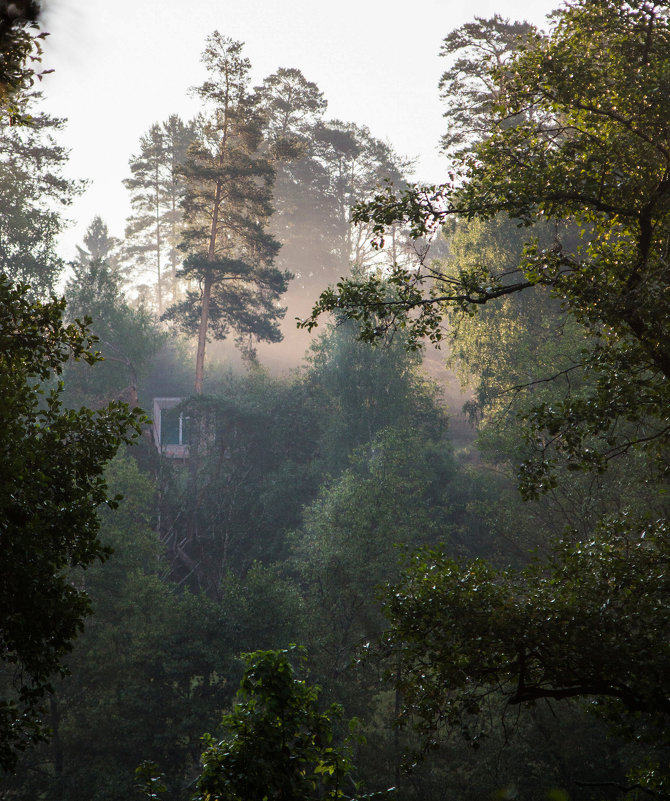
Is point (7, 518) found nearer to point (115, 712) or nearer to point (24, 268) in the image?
point (115, 712)

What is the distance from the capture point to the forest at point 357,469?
6723mm

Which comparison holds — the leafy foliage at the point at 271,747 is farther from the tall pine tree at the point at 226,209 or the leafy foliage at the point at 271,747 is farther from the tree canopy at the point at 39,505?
the tall pine tree at the point at 226,209

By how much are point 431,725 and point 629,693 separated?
1965 mm

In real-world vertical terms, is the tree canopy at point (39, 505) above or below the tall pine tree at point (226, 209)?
below

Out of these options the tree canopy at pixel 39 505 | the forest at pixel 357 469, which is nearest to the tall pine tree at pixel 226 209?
the forest at pixel 357 469

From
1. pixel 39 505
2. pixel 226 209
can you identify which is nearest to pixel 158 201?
pixel 226 209

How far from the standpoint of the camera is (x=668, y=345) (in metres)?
7.36

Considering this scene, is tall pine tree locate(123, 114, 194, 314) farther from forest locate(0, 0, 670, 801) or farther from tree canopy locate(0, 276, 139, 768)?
tree canopy locate(0, 276, 139, 768)

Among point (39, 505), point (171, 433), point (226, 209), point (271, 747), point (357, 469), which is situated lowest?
point (271, 747)

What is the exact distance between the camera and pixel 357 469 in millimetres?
35688

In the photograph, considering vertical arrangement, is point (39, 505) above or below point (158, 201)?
below

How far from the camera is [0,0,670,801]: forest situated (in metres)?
6.72

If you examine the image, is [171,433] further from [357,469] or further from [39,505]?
[39,505]

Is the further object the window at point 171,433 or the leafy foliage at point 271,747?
the window at point 171,433
